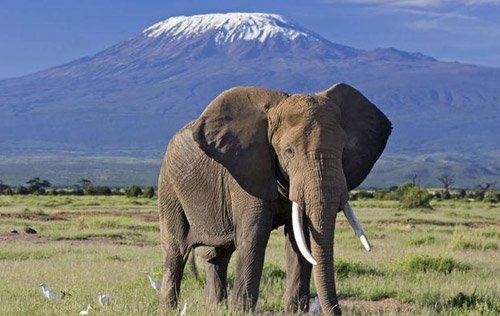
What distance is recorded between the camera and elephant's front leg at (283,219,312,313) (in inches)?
380

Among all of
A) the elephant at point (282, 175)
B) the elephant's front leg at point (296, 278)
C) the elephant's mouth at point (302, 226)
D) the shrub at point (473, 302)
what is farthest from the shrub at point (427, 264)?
the elephant's mouth at point (302, 226)

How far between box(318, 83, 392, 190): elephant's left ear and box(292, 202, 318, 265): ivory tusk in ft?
3.01

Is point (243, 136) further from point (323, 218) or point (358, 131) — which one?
point (323, 218)

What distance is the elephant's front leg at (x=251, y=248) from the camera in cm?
925

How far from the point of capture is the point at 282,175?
9078 millimetres

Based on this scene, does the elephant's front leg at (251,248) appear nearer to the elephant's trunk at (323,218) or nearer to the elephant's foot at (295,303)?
the elephant's foot at (295,303)

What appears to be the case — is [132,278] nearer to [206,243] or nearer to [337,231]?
[206,243]

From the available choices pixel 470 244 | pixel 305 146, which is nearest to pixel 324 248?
pixel 305 146

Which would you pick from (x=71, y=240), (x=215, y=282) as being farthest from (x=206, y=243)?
(x=71, y=240)

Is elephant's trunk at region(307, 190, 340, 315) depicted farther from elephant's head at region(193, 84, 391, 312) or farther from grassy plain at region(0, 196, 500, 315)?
grassy plain at region(0, 196, 500, 315)

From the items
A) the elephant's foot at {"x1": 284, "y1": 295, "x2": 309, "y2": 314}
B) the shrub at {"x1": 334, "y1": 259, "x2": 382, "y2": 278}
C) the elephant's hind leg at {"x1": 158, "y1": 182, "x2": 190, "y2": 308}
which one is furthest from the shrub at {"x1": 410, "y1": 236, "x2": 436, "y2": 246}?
the elephant's foot at {"x1": 284, "y1": 295, "x2": 309, "y2": 314}

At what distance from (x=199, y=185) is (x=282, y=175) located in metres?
1.64

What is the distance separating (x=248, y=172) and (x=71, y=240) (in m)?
14.6

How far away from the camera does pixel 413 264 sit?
49.1 ft
